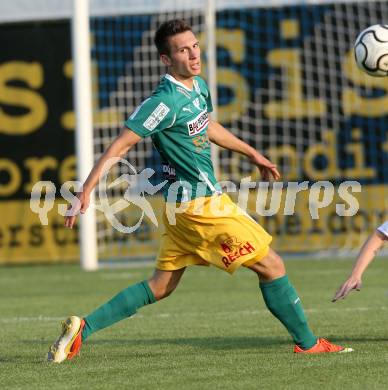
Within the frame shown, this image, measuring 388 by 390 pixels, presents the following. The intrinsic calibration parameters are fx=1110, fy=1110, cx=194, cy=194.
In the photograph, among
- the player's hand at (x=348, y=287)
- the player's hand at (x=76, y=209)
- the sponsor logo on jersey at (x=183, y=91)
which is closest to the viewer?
the player's hand at (x=76, y=209)

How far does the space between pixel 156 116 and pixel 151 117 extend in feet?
0.10

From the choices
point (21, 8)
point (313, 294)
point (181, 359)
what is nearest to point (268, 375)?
point (181, 359)

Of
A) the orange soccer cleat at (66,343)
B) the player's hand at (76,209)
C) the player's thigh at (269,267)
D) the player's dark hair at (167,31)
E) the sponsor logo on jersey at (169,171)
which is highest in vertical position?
the player's dark hair at (167,31)

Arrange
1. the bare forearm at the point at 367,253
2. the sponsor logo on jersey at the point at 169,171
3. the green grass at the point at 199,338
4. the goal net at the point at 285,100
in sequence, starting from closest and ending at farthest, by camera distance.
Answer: the green grass at the point at 199,338
the bare forearm at the point at 367,253
the sponsor logo on jersey at the point at 169,171
the goal net at the point at 285,100

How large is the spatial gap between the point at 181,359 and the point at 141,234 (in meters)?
8.94

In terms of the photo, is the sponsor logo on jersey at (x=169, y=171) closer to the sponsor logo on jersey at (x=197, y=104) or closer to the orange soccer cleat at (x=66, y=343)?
the sponsor logo on jersey at (x=197, y=104)

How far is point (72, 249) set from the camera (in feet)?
51.5

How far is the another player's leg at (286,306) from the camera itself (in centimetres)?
667

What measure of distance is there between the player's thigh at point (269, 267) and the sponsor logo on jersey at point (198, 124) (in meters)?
0.85

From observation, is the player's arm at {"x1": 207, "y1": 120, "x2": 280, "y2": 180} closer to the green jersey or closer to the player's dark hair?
the green jersey

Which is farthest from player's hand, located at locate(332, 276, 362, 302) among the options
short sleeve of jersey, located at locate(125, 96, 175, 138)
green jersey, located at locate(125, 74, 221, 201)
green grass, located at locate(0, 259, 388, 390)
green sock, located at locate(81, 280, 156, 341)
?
short sleeve of jersey, located at locate(125, 96, 175, 138)

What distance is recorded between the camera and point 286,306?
6.67 metres

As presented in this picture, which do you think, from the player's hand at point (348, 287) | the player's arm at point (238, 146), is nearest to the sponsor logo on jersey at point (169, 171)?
the player's arm at point (238, 146)

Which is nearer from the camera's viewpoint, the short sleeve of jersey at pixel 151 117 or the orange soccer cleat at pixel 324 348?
the short sleeve of jersey at pixel 151 117
